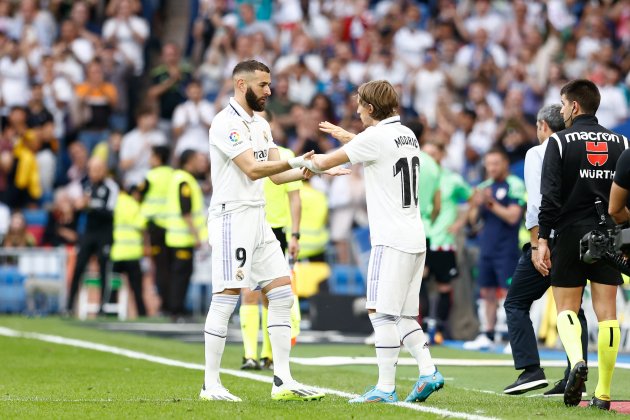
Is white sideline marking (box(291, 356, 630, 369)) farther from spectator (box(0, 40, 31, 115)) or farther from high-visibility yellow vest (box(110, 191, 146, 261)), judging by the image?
spectator (box(0, 40, 31, 115))

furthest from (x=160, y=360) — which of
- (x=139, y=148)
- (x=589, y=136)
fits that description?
(x=139, y=148)

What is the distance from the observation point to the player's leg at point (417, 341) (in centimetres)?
949

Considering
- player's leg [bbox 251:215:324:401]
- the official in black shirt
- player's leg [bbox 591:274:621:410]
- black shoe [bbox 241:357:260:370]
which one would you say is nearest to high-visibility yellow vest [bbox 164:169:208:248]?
the official in black shirt

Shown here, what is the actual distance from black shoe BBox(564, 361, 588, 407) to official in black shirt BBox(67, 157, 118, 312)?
43.8ft

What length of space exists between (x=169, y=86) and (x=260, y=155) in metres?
15.1

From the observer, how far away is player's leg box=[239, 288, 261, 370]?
12.8 m

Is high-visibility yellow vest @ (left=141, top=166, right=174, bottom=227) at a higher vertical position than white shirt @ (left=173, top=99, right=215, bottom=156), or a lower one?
lower

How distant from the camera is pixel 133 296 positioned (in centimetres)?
2191

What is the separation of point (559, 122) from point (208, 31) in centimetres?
1636

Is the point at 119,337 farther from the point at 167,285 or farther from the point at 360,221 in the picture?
the point at 360,221

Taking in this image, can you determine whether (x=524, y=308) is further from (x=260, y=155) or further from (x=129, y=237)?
(x=129, y=237)

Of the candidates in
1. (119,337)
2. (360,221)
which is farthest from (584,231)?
(360,221)

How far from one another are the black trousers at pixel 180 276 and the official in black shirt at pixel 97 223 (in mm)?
1763

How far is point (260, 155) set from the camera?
10.1 metres
